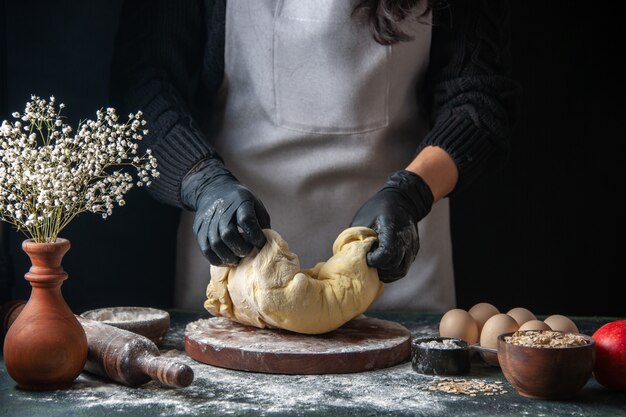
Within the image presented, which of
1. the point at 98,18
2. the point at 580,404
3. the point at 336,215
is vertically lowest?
the point at 580,404

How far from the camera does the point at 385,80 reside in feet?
7.45

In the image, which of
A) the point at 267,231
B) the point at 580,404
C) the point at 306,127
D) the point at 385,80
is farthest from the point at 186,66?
the point at 580,404

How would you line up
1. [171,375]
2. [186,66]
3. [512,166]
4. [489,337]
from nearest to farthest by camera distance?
1. [171,375]
2. [489,337]
3. [186,66]
4. [512,166]

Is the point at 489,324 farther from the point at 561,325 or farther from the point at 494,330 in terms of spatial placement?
the point at 561,325

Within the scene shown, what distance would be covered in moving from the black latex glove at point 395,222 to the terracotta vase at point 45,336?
642 mm

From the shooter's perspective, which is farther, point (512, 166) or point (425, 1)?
point (512, 166)

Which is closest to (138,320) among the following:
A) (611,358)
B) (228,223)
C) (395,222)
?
(228,223)

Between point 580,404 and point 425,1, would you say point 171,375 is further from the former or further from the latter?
point 425,1

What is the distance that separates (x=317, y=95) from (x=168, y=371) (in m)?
1.00

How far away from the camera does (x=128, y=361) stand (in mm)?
1521

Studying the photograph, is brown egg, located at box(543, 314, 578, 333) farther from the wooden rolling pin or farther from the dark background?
the dark background

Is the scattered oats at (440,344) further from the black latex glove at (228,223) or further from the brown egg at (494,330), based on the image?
the black latex glove at (228,223)

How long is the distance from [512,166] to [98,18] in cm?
161

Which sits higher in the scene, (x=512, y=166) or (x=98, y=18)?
(x=98, y=18)
